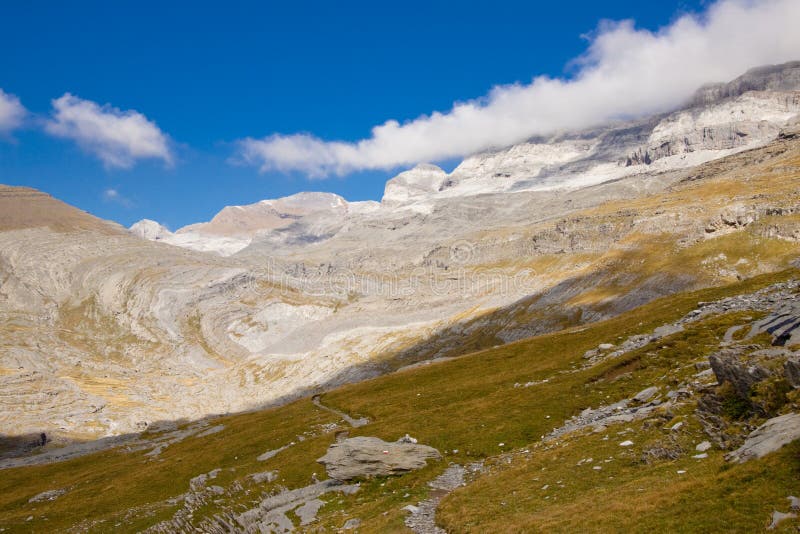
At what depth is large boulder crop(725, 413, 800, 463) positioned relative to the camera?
19.2m

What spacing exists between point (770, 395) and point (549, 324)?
5724 inches

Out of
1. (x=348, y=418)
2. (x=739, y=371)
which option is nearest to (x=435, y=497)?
(x=739, y=371)

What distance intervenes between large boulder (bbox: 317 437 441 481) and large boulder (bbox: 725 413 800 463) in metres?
27.2

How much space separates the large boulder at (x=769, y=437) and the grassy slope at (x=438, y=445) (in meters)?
0.84

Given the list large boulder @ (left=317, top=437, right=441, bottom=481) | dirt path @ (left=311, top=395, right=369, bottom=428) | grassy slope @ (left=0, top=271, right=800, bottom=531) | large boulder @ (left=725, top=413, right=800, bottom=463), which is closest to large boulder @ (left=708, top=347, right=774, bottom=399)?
large boulder @ (left=725, top=413, right=800, bottom=463)

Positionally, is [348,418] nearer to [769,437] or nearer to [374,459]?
[374,459]

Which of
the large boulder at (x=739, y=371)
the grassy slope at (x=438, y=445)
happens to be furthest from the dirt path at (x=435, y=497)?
the large boulder at (x=739, y=371)

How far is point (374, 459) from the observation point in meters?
42.8

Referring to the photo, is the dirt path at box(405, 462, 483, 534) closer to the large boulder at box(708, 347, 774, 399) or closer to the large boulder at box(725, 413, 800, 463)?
the large boulder at box(725, 413, 800, 463)

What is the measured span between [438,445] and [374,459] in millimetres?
7850

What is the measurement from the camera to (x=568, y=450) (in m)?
33.3

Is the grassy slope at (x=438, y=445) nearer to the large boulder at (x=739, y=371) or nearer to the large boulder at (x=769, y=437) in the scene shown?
the large boulder at (x=769, y=437)

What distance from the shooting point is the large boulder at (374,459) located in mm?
42250

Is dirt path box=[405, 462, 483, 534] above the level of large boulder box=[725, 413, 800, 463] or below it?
below
